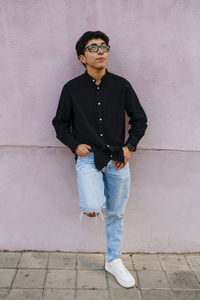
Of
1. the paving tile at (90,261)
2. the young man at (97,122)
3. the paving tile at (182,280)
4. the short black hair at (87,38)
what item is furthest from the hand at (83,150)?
the paving tile at (182,280)

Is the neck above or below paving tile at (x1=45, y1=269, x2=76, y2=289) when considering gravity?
above

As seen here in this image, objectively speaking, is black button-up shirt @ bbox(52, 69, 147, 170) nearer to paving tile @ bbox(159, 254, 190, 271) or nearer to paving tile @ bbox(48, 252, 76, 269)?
paving tile @ bbox(48, 252, 76, 269)

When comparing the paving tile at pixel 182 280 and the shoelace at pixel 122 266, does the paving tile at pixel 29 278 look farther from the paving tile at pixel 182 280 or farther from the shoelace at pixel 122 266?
the paving tile at pixel 182 280

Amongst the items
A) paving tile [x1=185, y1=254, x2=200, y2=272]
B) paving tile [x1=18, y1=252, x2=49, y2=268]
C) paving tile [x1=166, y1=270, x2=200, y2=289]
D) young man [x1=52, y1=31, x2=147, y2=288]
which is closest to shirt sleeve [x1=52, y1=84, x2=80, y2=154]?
young man [x1=52, y1=31, x2=147, y2=288]

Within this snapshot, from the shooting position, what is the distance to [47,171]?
3.49 meters

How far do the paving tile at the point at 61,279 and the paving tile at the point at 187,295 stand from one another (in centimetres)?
106

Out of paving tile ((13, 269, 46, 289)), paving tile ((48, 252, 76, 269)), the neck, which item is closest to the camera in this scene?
the neck

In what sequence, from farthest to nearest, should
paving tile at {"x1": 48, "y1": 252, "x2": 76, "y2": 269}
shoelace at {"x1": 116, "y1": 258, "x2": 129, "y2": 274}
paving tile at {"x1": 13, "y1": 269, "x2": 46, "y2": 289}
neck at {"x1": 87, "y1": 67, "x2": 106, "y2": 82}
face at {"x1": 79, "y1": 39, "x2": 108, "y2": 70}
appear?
paving tile at {"x1": 48, "y1": 252, "x2": 76, "y2": 269}
shoelace at {"x1": 116, "y1": 258, "x2": 129, "y2": 274}
paving tile at {"x1": 13, "y1": 269, "x2": 46, "y2": 289}
neck at {"x1": 87, "y1": 67, "x2": 106, "y2": 82}
face at {"x1": 79, "y1": 39, "x2": 108, "y2": 70}

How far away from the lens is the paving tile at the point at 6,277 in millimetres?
3111

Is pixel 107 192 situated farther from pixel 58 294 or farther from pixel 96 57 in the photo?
pixel 96 57

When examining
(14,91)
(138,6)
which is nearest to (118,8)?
(138,6)

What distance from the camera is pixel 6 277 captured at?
10.6 ft

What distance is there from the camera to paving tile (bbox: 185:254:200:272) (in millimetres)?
3512

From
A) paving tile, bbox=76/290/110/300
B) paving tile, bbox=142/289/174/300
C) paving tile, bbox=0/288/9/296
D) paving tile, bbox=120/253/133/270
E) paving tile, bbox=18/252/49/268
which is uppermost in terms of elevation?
paving tile, bbox=0/288/9/296
